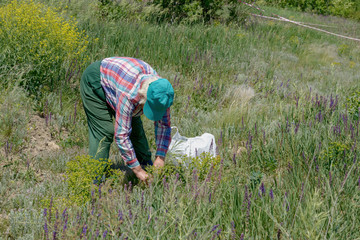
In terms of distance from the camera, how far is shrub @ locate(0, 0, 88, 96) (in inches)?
169

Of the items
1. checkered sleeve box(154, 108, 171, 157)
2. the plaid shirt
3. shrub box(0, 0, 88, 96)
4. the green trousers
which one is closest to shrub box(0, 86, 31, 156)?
shrub box(0, 0, 88, 96)

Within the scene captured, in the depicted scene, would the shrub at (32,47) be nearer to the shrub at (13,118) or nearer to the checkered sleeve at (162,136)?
the shrub at (13,118)

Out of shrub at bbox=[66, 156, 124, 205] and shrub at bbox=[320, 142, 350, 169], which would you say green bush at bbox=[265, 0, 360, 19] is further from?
shrub at bbox=[66, 156, 124, 205]

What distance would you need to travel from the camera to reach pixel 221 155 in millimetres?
3543

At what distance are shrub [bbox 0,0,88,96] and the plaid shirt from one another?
160cm

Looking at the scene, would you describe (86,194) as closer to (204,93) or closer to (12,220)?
(12,220)

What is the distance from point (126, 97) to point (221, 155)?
133cm

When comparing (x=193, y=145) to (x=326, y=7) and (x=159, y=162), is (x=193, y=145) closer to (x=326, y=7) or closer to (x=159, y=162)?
(x=159, y=162)

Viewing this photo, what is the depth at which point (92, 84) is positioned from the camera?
3.20 m

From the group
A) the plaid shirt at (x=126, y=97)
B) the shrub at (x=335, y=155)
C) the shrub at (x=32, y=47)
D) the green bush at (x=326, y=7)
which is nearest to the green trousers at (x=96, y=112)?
the plaid shirt at (x=126, y=97)

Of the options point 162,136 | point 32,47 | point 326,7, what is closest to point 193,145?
point 162,136

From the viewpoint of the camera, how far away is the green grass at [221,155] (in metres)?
2.18

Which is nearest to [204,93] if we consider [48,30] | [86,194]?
[48,30]

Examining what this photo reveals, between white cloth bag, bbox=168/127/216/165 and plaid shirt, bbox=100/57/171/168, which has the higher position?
plaid shirt, bbox=100/57/171/168
